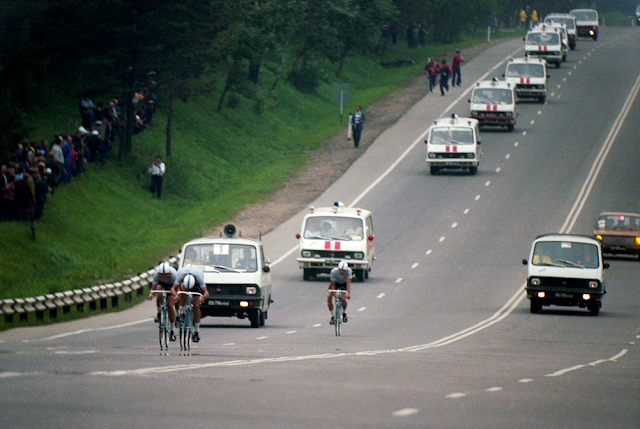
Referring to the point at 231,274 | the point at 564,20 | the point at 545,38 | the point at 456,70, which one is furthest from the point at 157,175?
the point at 564,20

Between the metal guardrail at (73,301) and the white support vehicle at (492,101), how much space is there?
29.0 metres

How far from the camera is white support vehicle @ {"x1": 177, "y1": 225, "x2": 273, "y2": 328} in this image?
2231 cm

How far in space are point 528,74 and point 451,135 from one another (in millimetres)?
16327

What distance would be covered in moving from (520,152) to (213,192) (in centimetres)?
1480

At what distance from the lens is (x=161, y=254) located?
33.9 meters

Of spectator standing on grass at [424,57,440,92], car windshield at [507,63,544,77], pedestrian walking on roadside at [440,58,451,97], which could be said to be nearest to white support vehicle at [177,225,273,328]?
car windshield at [507,63,544,77]

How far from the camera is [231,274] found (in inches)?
882

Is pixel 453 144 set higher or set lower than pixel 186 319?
higher

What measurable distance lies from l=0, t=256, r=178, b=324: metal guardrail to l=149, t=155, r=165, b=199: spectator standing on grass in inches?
530

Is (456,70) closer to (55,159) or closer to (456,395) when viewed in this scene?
(55,159)

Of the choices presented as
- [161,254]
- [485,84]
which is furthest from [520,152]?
[161,254]

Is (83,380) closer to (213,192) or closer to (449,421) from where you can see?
(449,421)

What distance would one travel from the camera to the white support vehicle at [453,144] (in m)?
47.3

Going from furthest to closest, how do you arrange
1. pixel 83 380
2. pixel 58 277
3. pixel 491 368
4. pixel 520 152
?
pixel 520 152 < pixel 58 277 < pixel 491 368 < pixel 83 380
